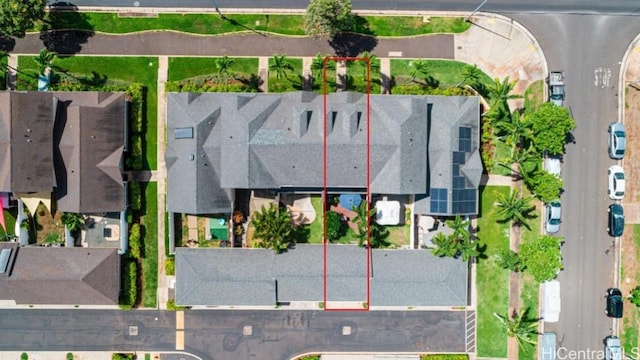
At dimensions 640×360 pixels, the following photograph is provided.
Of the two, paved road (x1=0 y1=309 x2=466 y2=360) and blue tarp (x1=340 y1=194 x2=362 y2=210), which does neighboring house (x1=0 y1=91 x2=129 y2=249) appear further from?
blue tarp (x1=340 y1=194 x2=362 y2=210)

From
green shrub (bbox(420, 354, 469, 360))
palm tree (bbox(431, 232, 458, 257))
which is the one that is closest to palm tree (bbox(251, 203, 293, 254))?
palm tree (bbox(431, 232, 458, 257))

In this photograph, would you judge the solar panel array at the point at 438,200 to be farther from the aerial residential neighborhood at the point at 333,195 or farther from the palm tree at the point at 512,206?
the palm tree at the point at 512,206

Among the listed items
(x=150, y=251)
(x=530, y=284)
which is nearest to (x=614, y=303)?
(x=530, y=284)

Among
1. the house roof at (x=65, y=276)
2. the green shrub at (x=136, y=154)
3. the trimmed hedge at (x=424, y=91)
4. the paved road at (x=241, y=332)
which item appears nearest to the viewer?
the house roof at (x=65, y=276)

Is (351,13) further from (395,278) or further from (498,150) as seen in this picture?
(395,278)

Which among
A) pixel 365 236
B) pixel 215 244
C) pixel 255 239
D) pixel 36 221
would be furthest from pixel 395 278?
pixel 36 221

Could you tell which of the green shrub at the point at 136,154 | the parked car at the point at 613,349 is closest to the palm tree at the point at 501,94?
the parked car at the point at 613,349
